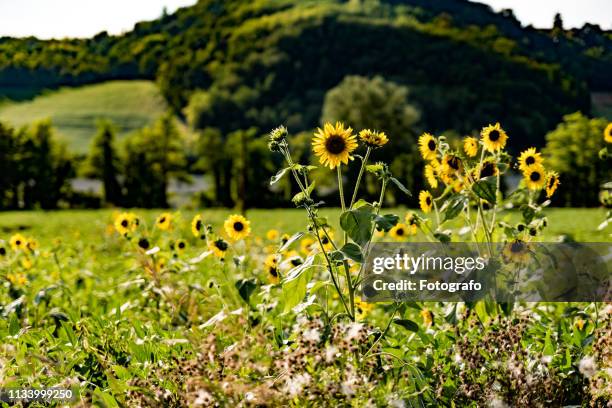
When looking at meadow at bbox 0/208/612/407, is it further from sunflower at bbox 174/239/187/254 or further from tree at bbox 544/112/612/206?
tree at bbox 544/112/612/206

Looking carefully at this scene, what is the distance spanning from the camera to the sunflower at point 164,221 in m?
4.63

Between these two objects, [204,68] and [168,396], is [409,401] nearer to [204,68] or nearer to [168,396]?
[168,396]

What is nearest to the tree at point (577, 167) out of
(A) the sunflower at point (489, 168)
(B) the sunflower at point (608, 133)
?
(B) the sunflower at point (608, 133)

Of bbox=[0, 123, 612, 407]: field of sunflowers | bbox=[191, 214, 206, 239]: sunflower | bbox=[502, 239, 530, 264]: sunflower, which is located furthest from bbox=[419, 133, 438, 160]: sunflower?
bbox=[191, 214, 206, 239]: sunflower

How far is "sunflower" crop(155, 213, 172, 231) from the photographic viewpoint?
463 centimetres

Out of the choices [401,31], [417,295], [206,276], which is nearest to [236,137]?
[206,276]

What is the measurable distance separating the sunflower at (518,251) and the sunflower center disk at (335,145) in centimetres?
108

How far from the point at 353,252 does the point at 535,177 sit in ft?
4.42

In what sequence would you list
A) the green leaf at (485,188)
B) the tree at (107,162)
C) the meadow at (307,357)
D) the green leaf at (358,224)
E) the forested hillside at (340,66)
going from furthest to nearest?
the forested hillside at (340,66) → the tree at (107,162) → the green leaf at (485,188) → the green leaf at (358,224) → the meadow at (307,357)

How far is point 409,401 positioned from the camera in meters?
2.46

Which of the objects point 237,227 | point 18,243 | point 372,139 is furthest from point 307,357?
point 18,243

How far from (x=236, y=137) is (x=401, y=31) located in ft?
189

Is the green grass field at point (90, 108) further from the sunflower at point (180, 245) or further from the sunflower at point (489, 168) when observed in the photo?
the sunflower at point (489, 168)

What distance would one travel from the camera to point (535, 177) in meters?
3.43
